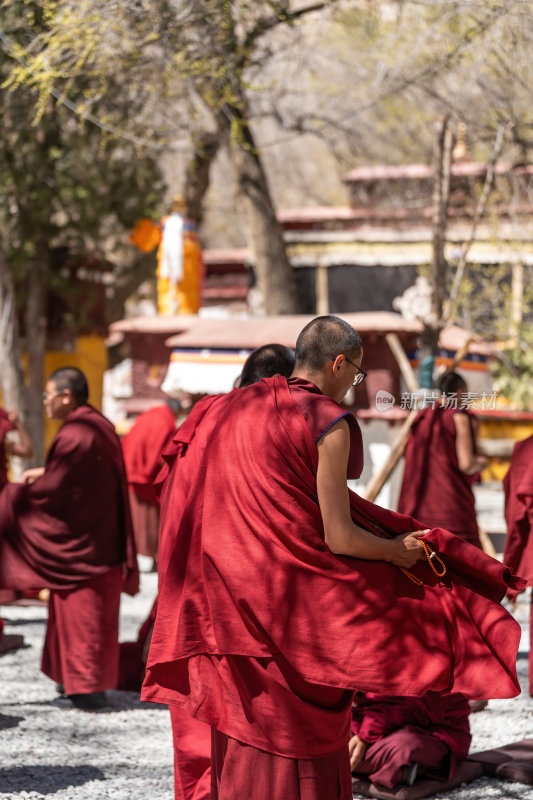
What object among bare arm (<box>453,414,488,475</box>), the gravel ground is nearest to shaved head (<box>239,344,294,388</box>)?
the gravel ground

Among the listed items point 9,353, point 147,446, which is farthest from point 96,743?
point 9,353

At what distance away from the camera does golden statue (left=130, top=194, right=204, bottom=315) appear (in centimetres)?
1327

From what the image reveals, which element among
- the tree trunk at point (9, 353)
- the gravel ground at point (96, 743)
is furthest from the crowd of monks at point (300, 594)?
the tree trunk at point (9, 353)

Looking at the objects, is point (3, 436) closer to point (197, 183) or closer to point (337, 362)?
point (337, 362)

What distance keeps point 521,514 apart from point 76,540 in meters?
2.31

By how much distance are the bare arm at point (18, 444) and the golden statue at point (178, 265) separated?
648cm

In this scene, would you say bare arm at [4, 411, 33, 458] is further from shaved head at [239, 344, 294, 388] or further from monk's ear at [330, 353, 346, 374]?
monk's ear at [330, 353, 346, 374]

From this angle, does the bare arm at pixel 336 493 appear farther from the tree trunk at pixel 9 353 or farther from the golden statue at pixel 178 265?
the golden statue at pixel 178 265

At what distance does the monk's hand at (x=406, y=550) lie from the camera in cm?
302

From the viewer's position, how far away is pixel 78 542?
18.4ft

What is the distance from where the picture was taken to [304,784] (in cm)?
295

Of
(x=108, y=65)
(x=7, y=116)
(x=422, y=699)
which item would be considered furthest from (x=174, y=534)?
(x=7, y=116)

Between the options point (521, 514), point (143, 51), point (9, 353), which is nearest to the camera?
point (521, 514)

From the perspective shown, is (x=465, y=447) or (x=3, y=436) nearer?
(x=465, y=447)
